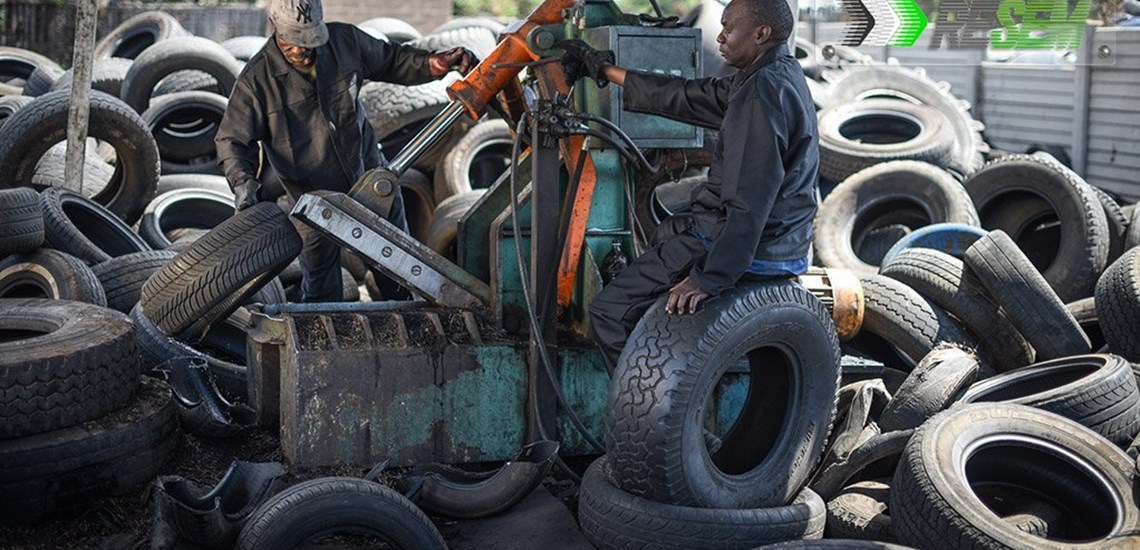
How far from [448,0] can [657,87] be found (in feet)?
38.2

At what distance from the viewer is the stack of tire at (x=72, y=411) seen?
3.87 metres

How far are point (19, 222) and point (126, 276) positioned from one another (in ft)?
1.73

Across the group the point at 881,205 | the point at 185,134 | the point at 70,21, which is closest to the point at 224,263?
the point at 881,205

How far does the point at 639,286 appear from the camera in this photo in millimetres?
3990

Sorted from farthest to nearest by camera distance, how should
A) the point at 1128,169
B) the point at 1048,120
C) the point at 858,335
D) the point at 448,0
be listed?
the point at 448,0 → the point at 1048,120 → the point at 1128,169 → the point at 858,335

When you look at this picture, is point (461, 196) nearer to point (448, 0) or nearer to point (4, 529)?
point (4, 529)

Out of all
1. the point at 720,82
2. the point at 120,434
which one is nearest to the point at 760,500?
the point at 720,82

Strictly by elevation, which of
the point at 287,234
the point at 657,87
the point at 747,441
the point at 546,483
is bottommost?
the point at 546,483

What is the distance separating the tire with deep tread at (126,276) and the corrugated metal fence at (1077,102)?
21.5ft

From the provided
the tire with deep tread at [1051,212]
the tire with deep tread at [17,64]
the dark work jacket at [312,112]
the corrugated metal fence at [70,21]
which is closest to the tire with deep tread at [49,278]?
the dark work jacket at [312,112]

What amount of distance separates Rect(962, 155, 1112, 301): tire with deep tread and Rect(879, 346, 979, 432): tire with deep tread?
1967 millimetres

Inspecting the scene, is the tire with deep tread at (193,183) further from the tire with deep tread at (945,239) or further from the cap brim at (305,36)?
the tire with deep tread at (945,239)

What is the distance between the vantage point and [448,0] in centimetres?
1527

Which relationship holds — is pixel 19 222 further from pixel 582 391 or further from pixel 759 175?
pixel 759 175
